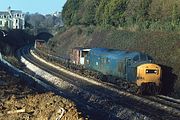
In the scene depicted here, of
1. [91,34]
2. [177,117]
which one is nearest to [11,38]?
[91,34]

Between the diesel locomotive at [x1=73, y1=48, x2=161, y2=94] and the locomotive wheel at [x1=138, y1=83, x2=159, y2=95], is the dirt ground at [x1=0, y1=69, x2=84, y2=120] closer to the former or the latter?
the locomotive wheel at [x1=138, y1=83, x2=159, y2=95]

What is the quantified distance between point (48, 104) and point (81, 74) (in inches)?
1111

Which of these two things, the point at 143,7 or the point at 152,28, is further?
the point at 143,7

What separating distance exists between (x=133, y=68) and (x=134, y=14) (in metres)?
30.7

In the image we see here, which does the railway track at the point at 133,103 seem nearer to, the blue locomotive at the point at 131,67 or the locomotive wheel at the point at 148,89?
the locomotive wheel at the point at 148,89

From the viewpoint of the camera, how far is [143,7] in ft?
201

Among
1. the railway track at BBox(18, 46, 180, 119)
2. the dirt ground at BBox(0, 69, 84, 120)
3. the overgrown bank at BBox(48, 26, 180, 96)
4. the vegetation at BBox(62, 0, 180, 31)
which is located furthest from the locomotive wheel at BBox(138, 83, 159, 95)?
the vegetation at BBox(62, 0, 180, 31)

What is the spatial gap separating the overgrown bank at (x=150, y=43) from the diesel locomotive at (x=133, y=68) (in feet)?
→ 8.21

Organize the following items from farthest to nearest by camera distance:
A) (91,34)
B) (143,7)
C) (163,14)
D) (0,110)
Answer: (91,34) < (143,7) < (163,14) < (0,110)

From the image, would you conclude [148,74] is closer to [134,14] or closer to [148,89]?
[148,89]

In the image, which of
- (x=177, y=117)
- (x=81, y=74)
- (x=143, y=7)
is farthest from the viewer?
(x=143, y=7)

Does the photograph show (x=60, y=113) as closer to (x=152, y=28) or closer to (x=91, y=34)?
(x=152, y=28)

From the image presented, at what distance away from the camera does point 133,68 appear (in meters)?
34.5

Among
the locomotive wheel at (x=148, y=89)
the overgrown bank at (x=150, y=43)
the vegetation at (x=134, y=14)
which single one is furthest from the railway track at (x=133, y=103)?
the vegetation at (x=134, y=14)
